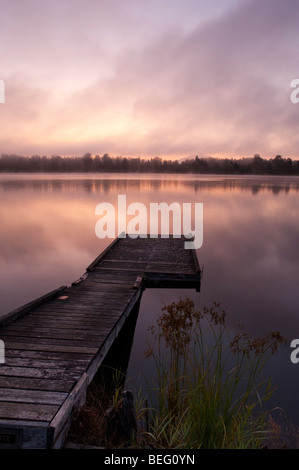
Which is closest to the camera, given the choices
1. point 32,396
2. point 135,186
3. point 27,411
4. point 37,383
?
point 27,411

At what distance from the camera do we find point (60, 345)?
5078 millimetres

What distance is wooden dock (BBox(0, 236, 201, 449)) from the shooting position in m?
3.30

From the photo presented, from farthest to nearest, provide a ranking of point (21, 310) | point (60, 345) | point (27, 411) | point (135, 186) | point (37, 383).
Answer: point (135, 186)
point (21, 310)
point (60, 345)
point (37, 383)
point (27, 411)

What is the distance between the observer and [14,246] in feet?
58.2

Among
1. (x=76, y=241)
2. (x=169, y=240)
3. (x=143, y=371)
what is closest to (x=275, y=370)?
(x=143, y=371)

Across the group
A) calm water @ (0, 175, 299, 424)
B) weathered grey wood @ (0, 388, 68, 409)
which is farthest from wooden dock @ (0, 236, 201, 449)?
calm water @ (0, 175, 299, 424)

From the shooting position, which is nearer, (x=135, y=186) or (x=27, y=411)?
(x=27, y=411)

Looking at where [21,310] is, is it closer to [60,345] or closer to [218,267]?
[60,345]

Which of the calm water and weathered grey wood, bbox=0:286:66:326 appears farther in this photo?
the calm water

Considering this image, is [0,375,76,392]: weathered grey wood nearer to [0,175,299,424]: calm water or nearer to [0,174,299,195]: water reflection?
[0,175,299,424]: calm water

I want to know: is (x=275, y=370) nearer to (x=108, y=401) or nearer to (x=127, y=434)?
(x=108, y=401)

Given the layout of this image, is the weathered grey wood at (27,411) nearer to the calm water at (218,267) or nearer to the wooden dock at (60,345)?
the wooden dock at (60,345)

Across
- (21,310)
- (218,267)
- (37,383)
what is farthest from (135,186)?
(37,383)
